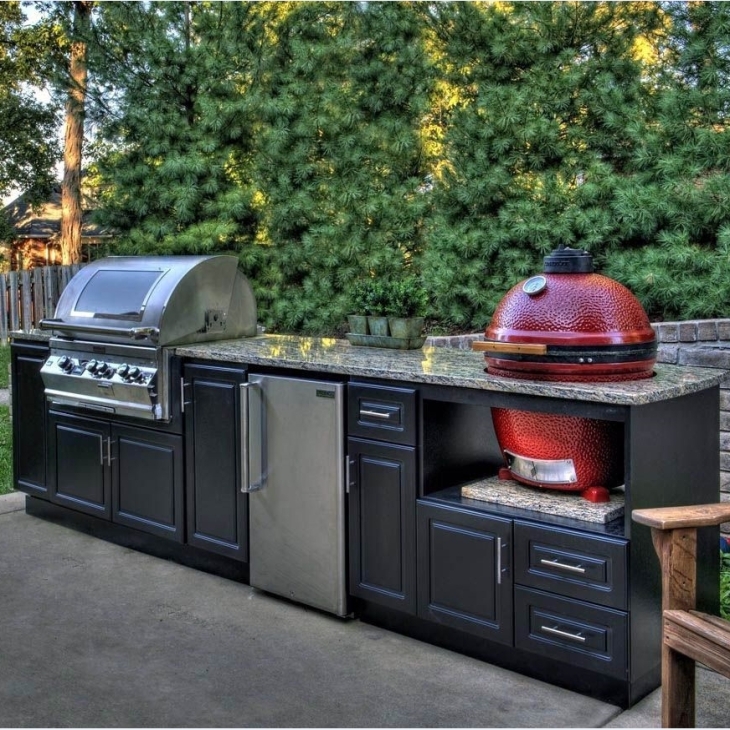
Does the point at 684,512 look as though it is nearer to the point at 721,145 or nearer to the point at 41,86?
the point at 721,145

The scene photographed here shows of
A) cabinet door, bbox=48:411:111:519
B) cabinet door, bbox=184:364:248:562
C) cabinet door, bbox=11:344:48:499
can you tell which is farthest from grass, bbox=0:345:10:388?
cabinet door, bbox=184:364:248:562

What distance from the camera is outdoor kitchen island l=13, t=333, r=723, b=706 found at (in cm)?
266

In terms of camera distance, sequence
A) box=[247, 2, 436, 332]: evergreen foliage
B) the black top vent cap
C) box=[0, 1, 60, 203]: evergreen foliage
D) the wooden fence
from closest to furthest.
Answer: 1. the black top vent cap
2. box=[247, 2, 436, 332]: evergreen foliage
3. the wooden fence
4. box=[0, 1, 60, 203]: evergreen foliage

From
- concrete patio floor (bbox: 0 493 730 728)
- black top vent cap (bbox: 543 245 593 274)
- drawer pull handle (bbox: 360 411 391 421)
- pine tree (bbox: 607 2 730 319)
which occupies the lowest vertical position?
concrete patio floor (bbox: 0 493 730 728)

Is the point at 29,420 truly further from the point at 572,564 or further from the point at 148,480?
the point at 572,564

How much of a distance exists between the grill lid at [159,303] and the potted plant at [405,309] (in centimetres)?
88

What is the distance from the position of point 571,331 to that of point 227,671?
1.62 meters

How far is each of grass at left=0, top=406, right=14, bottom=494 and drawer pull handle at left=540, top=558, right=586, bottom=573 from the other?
3699mm

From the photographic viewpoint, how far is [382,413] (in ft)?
10.5

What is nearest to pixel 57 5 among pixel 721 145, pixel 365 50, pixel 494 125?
pixel 365 50

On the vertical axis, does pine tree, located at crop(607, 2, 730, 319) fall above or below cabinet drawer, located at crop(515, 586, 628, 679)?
above

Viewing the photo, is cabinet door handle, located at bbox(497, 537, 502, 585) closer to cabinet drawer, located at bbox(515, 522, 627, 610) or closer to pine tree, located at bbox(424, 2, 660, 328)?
cabinet drawer, located at bbox(515, 522, 627, 610)

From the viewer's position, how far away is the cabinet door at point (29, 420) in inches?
182

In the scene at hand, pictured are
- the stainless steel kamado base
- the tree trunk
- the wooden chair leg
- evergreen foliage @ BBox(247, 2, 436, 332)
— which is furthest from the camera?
the tree trunk
